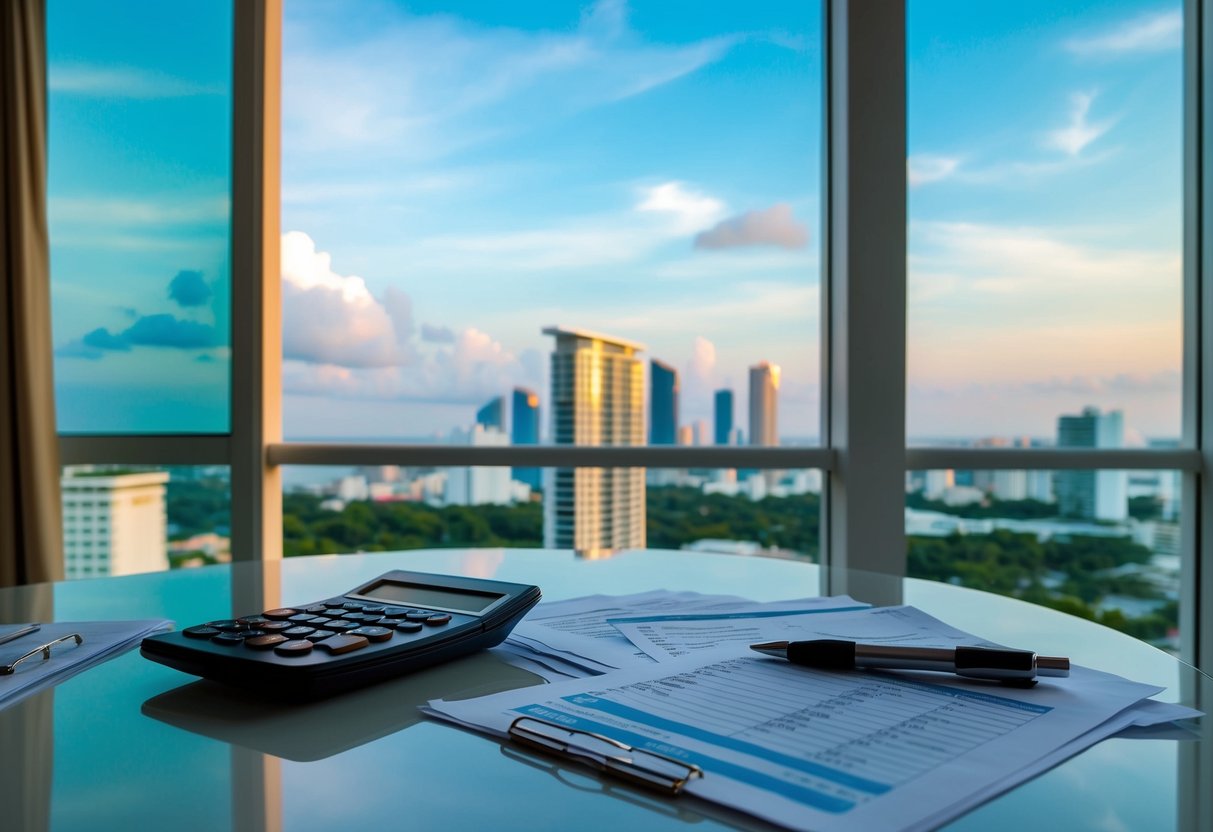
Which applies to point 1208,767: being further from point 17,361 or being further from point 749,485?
point 17,361

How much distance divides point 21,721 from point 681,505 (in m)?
1.79

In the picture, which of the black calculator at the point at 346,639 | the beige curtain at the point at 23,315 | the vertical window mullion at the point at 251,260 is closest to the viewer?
the black calculator at the point at 346,639

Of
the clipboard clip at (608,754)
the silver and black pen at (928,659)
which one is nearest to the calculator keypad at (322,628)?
the clipboard clip at (608,754)

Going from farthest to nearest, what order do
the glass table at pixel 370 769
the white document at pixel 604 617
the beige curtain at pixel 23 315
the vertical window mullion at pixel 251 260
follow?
the vertical window mullion at pixel 251 260
the beige curtain at pixel 23 315
the white document at pixel 604 617
the glass table at pixel 370 769

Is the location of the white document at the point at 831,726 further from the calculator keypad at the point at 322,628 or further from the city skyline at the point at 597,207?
the city skyline at the point at 597,207

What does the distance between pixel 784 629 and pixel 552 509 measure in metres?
1.56

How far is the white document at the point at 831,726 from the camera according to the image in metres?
0.37

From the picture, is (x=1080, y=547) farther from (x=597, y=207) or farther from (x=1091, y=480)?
(x=597, y=207)

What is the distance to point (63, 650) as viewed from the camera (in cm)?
61

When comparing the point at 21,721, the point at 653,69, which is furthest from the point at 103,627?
the point at 653,69

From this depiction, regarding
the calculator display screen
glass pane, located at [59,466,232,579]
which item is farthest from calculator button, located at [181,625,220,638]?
glass pane, located at [59,466,232,579]

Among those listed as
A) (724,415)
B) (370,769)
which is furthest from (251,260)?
(370,769)

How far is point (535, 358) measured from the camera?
2.30 metres

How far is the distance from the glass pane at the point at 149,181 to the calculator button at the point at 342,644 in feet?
6.11
